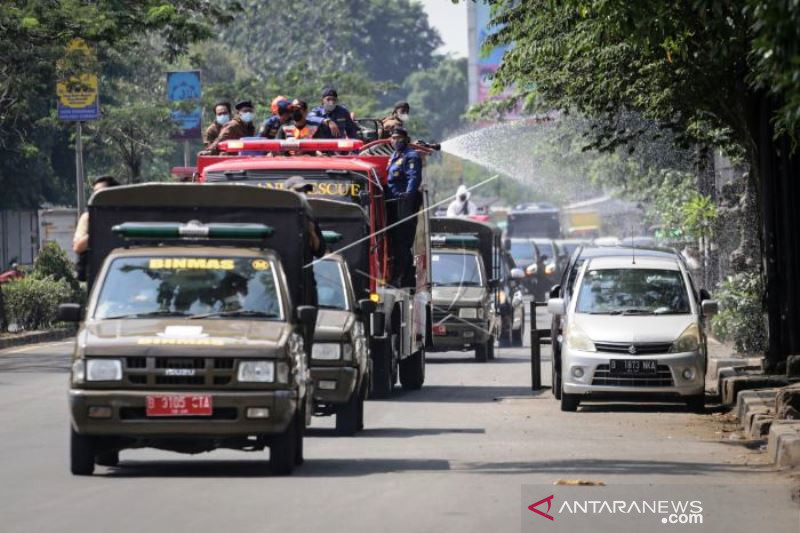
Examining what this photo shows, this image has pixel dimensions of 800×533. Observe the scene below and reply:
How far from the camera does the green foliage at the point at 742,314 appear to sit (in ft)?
95.7

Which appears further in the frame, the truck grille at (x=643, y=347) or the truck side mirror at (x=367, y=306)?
the truck grille at (x=643, y=347)

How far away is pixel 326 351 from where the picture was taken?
17688 millimetres

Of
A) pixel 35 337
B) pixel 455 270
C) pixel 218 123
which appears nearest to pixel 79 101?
pixel 35 337

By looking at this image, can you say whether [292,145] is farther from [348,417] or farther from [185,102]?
[185,102]

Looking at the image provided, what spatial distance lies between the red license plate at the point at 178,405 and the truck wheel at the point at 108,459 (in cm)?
101

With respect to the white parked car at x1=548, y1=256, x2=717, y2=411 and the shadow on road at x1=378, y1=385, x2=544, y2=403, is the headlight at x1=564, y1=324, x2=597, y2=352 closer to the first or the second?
the white parked car at x1=548, y1=256, x2=717, y2=411

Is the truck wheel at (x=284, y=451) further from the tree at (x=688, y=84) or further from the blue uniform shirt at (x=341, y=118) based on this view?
the blue uniform shirt at (x=341, y=118)

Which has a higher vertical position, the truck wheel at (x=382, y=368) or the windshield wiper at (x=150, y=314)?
the windshield wiper at (x=150, y=314)

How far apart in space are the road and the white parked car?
389 millimetres

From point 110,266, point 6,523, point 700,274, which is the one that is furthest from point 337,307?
point 700,274

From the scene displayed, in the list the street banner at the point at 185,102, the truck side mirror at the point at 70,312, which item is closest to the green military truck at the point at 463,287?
the truck side mirror at the point at 70,312

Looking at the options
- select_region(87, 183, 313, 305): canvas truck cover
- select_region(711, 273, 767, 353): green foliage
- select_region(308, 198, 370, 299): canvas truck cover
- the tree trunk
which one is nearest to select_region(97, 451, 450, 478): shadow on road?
select_region(87, 183, 313, 305): canvas truck cover

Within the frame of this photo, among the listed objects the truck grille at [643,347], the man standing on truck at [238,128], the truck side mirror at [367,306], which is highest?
the man standing on truck at [238,128]

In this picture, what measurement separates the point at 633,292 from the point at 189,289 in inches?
336
